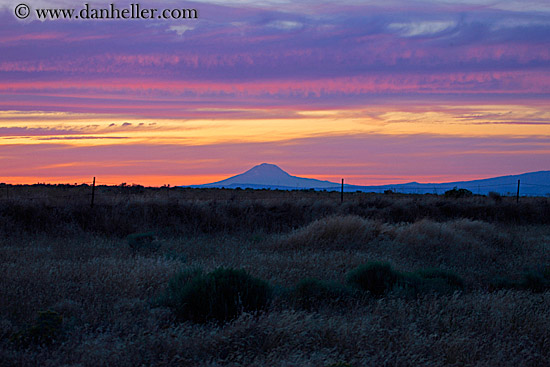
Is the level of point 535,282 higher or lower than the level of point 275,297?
lower

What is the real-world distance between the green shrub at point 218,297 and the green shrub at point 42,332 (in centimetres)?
166

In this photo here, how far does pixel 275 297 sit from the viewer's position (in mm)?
8117

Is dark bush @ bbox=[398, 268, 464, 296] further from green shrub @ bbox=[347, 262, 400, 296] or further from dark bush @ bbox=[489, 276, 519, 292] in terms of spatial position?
dark bush @ bbox=[489, 276, 519, 292]

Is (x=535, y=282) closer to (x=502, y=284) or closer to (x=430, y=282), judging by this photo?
(x=502, y=284)

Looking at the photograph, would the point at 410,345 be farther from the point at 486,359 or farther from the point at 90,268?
the point at 90,268

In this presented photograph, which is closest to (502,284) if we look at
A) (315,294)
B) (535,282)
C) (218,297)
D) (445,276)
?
(535,282)

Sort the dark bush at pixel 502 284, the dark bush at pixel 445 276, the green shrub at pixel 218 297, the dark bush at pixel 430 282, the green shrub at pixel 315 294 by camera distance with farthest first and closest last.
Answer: the dark bush at pixel 502 284
the dark bush at pixel 445 276
the dark bush at pixel 430 282
the green shrub at pixel 315 294
the green shrub at pixel 218 297

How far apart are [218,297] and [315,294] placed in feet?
6.08

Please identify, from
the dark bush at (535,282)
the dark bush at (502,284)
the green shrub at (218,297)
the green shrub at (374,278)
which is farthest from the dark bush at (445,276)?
the green shrub at (218,297)

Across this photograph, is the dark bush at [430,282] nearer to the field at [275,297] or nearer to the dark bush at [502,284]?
the field at [275,297]

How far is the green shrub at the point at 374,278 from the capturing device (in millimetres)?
9469

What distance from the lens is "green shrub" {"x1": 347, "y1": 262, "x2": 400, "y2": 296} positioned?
9.47 metres

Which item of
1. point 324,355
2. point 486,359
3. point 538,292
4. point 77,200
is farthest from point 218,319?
point 77,200

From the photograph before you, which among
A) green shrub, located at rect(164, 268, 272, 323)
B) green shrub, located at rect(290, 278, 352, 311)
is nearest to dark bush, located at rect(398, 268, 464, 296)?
green shrub, located at rect(290, 278, 352, 311)
